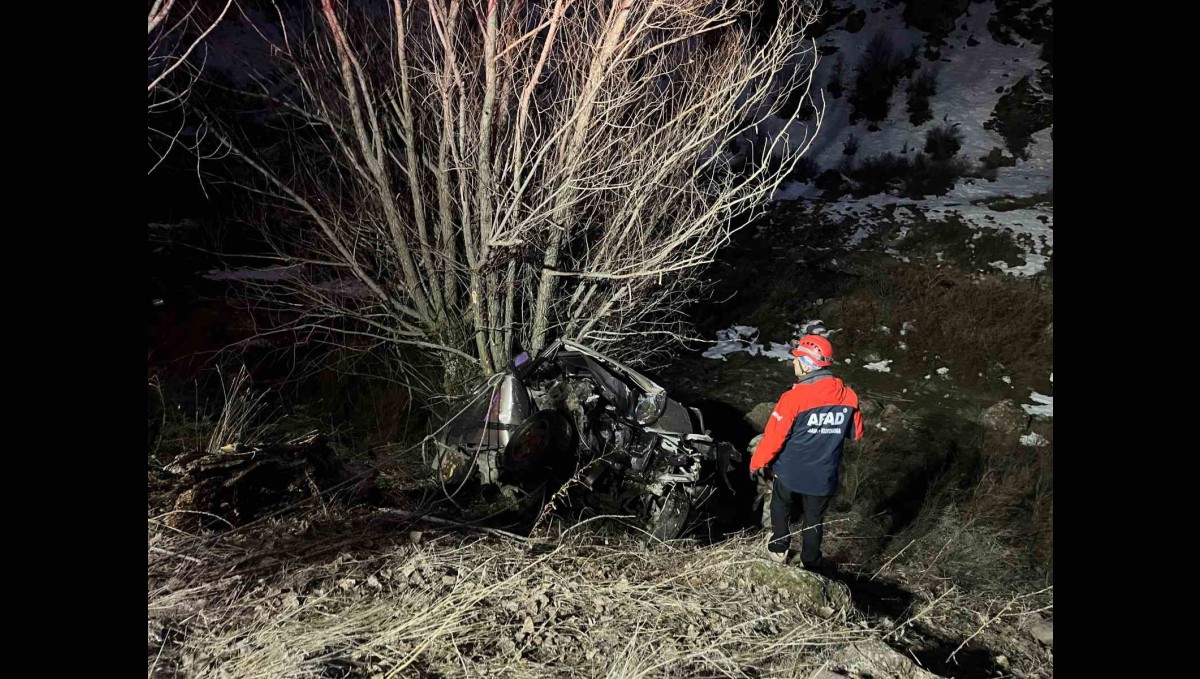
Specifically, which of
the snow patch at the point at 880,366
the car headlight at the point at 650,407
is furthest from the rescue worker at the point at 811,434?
the snow patch at the point at 880,366

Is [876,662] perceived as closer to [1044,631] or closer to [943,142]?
[1044,631]

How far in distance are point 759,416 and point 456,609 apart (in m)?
6.17

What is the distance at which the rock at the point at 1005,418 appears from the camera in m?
8.34

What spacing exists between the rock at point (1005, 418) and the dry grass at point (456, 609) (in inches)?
257

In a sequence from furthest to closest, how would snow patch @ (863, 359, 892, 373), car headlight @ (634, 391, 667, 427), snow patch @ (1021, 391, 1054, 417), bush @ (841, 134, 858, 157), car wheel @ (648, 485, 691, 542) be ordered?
bush @ (841, 134, 858, 157), snow patch @ (863, 359, 892, 373), snow patch @ (1021, 391, 1054, 417), car headlight @ (634, 391, 667, 427), car wheel @ (648, 485, 691, 542)

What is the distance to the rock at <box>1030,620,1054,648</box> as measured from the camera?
11.8 feet

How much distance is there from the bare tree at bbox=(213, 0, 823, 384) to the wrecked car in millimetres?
1274

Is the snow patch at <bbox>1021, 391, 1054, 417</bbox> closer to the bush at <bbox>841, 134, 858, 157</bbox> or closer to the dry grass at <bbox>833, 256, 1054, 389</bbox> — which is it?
the dry grass at <bbox>833, 256, 1054, 389</bbox>

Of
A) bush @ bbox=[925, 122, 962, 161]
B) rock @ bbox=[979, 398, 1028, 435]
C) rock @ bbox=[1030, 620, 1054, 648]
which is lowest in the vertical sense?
rock @ bbox=[979, 398, 1028, 435]

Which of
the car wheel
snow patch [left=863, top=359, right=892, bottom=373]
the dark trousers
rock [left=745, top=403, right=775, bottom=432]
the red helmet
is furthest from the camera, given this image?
snow patch [left=863, top=359, right=892, bottom=373]

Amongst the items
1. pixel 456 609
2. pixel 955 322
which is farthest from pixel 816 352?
pixel 955 322

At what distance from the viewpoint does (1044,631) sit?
3650mm

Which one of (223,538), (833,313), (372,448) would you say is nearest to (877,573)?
(223,538)

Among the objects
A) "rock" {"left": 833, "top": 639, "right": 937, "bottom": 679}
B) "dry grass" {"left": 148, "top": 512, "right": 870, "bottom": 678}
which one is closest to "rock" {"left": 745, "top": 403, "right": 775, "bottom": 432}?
"dry grass" {"left": 148, "top": 512, "right": 870, "bottom": 678}
